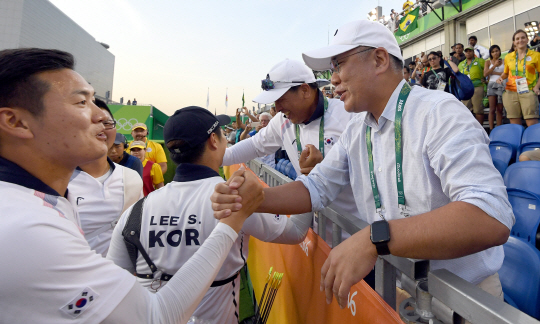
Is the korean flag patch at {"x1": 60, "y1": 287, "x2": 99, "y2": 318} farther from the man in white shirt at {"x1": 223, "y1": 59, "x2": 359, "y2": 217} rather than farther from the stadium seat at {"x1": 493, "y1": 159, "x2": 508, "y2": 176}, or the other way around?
the stadium seat at {"x1": 493, "y1": 159, "x2": 508, "y2": 176}

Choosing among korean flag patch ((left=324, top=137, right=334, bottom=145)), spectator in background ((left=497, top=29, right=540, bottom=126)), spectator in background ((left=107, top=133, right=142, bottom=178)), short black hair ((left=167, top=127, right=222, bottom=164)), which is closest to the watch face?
short black hair ((left=167, top=127, right=222, bottom=164))

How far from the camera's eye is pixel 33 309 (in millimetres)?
761

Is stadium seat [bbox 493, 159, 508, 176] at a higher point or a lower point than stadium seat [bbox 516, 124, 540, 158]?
lower

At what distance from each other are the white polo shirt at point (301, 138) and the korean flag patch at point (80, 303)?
173 cm

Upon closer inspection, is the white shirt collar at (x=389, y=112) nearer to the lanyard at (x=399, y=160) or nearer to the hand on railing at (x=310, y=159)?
the lanyard at (x=399, y=160)

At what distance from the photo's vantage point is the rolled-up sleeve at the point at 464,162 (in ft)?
3.13

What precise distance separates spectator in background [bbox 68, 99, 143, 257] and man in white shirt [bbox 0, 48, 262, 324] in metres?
1.26

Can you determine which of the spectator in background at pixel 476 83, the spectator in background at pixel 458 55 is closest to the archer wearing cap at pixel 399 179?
Answer: the spectator in background at pixel 476 83

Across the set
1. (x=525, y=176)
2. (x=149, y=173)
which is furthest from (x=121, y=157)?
(x=525, y=176)

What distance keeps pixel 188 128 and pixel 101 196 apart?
3.95 feet

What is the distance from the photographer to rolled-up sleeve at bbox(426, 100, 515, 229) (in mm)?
955

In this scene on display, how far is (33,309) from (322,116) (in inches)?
94.0

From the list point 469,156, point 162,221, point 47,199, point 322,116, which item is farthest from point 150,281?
point 322,116

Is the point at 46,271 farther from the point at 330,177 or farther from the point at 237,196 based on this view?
the point at 330,177
